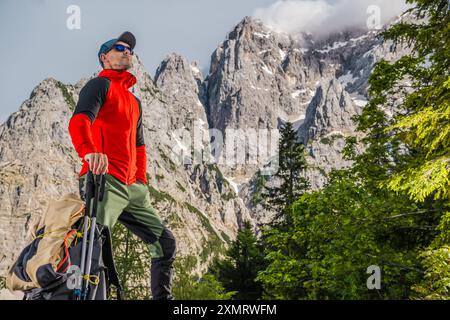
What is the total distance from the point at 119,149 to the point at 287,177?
24.3m

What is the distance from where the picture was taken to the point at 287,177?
27531mm

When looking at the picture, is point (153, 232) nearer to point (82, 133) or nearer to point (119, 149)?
point (119, 149)

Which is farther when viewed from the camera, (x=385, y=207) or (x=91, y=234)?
(x=385, y=207)

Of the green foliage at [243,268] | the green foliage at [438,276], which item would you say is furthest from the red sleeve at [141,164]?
the green foliage at [243,268]

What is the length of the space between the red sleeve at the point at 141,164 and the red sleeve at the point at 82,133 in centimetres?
82

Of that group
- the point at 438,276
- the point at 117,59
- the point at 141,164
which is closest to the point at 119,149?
the point at 141,164

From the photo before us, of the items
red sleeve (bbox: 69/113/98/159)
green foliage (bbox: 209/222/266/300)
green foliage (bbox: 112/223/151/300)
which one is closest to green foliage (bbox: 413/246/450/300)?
red sleeve (bbox: 69/113/98/159)

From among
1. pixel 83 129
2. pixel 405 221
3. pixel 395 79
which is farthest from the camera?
pixel 395 79

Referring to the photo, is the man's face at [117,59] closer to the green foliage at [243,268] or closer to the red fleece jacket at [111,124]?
the red fleece jacket at [111,124]

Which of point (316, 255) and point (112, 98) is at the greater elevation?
point (112, 98)
